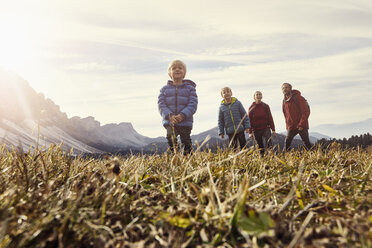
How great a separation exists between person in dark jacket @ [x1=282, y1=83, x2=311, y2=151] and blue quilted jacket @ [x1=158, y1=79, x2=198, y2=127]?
14.6 ft

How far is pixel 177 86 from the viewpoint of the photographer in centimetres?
670

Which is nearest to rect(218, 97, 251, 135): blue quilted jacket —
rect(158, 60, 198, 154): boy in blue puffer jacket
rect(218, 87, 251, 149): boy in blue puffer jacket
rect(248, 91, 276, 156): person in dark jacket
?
rect(218, 87, 251, 149): boy in blue puffer jacket

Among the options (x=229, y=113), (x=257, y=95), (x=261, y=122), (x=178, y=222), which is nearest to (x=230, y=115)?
(x=229, y=113)

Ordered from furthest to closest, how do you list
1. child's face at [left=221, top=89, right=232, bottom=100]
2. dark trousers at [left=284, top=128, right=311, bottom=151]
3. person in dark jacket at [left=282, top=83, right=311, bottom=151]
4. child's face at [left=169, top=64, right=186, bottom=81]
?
person in dark jacket at [left=282, top=83, right=311, bottom=151], dark trousers at [left=284, top=128, right=311, bottom=151], child's face at [left=221, top=89, right=232, bottom=100], child's face at [left=169, top=64, right=186, bottom=81]

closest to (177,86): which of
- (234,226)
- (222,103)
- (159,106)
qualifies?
(159,106)

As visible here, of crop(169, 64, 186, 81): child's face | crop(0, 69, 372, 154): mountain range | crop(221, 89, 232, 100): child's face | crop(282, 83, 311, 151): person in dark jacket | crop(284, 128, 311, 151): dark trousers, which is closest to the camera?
crop(169, 64, 186, 81): child's face

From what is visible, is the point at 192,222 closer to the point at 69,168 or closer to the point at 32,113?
the point at 69,168

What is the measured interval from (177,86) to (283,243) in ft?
18.5

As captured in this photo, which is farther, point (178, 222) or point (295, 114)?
point (295, 114)

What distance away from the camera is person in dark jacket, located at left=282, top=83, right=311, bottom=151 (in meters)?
9.15

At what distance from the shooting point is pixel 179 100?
21.7 feet

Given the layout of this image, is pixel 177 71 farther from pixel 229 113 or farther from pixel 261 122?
pixel 261 122

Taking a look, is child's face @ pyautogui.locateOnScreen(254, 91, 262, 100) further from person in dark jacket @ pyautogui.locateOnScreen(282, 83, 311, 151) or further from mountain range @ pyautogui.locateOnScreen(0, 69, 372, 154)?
mountain range @ pyautogui.locateOnScreen(0, 69, 372, 154)

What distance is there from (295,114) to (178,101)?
16.4 ft
